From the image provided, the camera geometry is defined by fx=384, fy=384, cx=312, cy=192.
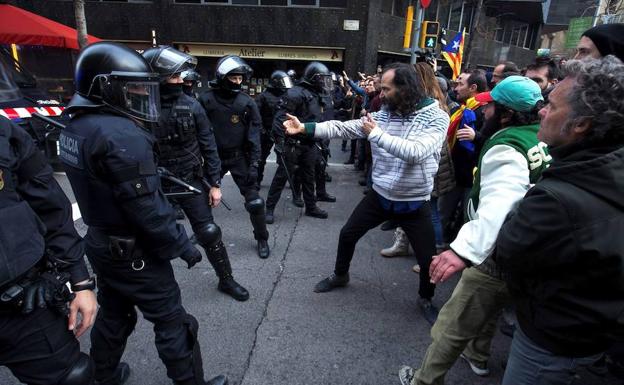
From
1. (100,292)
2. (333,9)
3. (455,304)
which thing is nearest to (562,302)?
(455,304)

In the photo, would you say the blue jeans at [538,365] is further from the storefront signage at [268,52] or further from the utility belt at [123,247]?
the storefront signage at [268,52]

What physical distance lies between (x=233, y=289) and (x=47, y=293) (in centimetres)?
189

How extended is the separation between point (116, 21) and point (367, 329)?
58.4 ft

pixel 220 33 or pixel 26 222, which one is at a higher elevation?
pixel 220 33

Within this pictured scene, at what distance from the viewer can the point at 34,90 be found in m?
6.48

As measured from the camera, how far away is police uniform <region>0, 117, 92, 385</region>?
4.51ft

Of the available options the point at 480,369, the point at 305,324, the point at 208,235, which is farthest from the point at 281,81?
the point at 480,369

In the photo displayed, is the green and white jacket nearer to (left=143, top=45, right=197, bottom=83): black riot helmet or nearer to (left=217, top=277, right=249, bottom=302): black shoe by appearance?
Result: (left=217, top=277, right=249, bottom=302): black shoe

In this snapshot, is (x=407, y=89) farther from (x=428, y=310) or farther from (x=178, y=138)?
(x=178, y=138)

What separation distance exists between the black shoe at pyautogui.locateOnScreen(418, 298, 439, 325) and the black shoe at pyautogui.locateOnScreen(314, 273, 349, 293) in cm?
66

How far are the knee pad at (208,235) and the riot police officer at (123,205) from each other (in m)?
1.05

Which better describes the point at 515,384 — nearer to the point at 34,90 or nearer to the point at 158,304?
the point at 158,304

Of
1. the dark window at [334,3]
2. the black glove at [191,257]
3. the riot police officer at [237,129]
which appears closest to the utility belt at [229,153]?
the riot police officer at [237,129]

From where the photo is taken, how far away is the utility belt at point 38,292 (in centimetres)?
136
